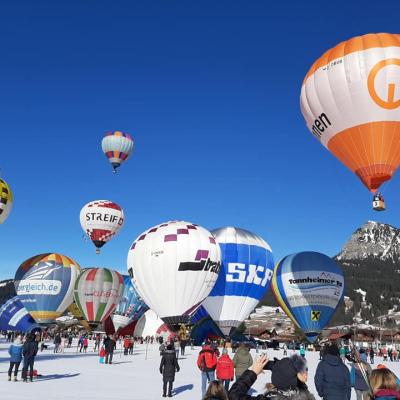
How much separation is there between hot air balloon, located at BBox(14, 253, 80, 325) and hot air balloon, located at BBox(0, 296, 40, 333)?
7272 mm

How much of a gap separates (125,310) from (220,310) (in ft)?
85.6

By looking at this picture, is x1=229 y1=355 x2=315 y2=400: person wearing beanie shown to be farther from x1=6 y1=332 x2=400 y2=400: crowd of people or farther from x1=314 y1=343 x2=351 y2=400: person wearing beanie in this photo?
x1=314 y1=343 x2=351 y2=400: person wearing beanie

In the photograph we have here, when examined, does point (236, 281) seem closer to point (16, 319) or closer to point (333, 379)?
point (333, 379)

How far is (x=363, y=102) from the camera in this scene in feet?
64.4

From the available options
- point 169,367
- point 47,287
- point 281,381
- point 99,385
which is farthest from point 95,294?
point 281,381

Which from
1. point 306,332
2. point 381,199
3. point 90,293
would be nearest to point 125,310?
point 90,293

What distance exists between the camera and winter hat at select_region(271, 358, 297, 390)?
3578 mm

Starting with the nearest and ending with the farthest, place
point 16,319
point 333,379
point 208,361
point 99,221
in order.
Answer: point 333,379, point 208,361, point 16,319, point 99,221

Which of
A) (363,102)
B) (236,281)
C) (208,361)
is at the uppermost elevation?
(363,102)

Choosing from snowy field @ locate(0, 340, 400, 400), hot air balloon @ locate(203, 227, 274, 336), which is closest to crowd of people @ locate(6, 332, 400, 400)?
snowy field @ locate(0, 340, 400, 400)

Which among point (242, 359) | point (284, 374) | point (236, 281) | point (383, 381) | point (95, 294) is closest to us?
point (284, 374)

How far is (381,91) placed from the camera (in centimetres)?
1928

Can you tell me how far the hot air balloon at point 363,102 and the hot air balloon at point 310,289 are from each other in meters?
16.7

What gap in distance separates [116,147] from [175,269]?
27354mm
